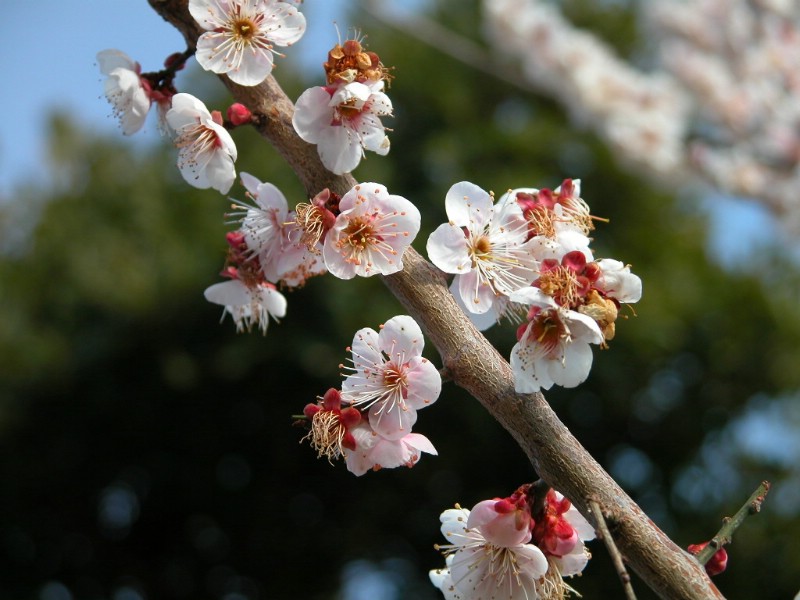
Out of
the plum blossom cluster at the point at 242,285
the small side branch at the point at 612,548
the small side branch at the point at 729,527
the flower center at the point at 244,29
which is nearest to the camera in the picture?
the small side branch at the point at 612,548

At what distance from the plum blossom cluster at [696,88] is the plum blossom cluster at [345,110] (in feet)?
12.4

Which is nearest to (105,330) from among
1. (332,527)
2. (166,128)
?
(332,527)

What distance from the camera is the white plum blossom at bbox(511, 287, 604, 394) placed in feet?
2.63

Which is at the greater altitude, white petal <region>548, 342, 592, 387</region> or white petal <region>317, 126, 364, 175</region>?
white petal <region>317, 126, 364, 175</region>

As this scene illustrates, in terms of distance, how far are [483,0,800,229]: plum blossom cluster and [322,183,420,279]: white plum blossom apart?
12.5 feet

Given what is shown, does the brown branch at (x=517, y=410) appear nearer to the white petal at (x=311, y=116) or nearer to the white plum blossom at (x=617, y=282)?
the white petal at (x=311, y=116)

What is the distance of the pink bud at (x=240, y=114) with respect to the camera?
0.96m

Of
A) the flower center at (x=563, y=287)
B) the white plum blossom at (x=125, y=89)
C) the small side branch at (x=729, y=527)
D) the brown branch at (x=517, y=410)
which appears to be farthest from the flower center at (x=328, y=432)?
the white plum blossom at (x=125, y=89)

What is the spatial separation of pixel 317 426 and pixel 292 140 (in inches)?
12.3

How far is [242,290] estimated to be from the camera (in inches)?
43.6

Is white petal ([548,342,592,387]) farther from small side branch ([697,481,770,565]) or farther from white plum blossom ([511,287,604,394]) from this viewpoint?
small side branch ([697,481,770,565])

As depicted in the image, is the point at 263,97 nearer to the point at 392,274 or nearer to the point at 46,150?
the point at 392,274

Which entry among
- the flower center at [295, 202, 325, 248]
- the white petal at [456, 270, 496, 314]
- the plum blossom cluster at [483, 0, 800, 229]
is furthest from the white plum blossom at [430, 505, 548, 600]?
the plum blossom cluster at [483, 0, 800, 229]

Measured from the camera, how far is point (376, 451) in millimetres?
880
